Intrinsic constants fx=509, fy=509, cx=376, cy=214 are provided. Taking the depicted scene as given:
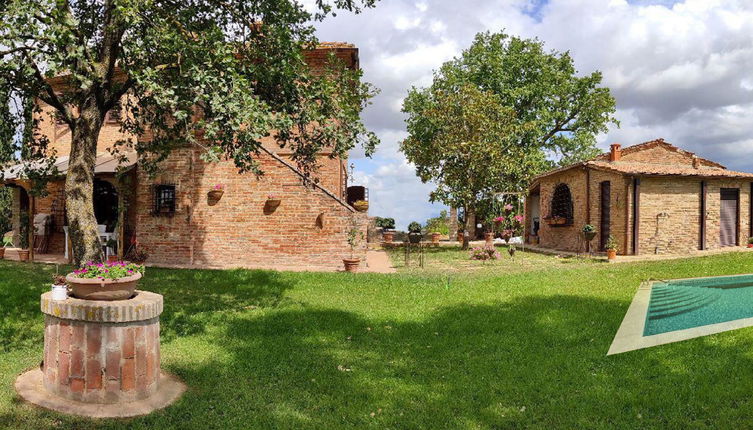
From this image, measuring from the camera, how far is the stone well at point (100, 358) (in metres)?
4.73

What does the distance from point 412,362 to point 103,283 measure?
11.6ft

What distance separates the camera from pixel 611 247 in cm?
1756

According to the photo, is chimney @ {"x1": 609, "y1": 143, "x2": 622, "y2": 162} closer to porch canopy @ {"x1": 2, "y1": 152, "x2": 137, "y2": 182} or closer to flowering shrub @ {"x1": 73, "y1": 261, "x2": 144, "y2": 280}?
porch canopy @ {"x1": 2, "y1": 152, "x2": 137, "y2": 182}

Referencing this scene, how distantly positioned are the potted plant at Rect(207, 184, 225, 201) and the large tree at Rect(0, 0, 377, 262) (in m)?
3.14

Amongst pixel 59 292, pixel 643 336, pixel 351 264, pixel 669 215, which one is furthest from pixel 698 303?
pixel 669 215

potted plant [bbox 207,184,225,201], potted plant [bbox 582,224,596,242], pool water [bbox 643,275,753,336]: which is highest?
potted plant [bbox 207,184,225,201]

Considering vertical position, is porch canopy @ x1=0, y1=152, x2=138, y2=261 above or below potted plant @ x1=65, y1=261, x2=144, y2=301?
above

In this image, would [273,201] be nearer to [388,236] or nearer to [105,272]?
[105,272]

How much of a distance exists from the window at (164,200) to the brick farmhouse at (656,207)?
579 inches

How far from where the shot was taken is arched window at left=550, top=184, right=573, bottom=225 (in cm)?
2181

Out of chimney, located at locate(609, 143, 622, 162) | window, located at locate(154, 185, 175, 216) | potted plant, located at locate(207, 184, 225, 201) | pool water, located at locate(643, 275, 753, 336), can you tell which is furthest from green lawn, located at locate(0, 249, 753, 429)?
chimney, located at locate(609, 143, 622, 162)

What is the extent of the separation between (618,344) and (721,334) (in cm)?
147

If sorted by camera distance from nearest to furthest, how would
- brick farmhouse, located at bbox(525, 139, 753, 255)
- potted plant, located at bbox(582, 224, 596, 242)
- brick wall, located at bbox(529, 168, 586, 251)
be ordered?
brick farmhouse, located at bbox(525, 139, 753, 255) → potted plant, located at bbox(582, 224, 596, 242) → brick wall, located at bbox(529, 168, 586, 251)

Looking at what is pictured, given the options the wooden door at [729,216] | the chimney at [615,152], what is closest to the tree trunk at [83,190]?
the wooden door at [729,216]
